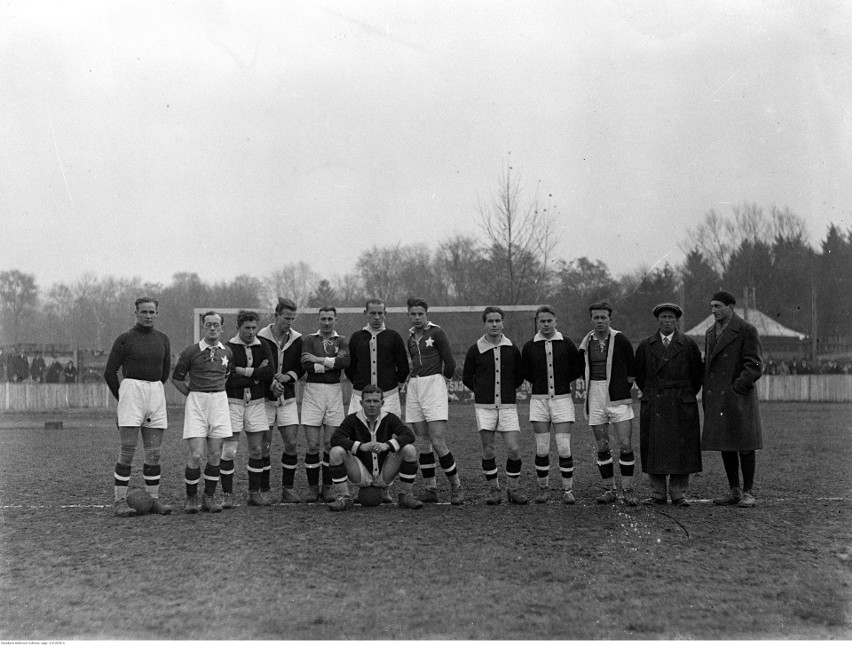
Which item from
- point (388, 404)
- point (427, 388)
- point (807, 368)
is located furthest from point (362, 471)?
point (807, 368)

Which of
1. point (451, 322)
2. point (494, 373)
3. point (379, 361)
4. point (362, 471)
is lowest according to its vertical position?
point (362, 471)

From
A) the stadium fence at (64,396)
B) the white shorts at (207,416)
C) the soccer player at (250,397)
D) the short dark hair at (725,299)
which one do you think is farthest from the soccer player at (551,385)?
Result: the stadium fence at (64,396)

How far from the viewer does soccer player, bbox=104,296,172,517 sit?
7375 mm

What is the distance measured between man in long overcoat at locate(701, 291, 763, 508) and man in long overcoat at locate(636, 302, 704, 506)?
0.51ft

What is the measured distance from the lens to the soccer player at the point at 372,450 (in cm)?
744

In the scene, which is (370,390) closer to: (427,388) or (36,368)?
(427,388)

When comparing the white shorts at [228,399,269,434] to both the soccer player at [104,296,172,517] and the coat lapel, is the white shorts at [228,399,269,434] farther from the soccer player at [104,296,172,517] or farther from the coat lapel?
the coat lapel

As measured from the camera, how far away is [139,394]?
742 centimetres

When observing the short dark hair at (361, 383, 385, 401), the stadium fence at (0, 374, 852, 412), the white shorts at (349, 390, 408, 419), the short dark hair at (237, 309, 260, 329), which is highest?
the short dark hair at (237, 309, 260, 329)

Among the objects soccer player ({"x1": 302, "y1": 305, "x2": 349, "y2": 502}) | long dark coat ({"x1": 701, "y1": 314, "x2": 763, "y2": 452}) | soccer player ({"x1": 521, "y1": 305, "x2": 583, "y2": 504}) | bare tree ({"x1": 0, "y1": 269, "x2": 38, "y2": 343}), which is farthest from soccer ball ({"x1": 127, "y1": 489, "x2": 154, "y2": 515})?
bare tree ({"x1": 0, "y1": 269, "x2": 38, "y2": 343})

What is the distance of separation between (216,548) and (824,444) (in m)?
11.1

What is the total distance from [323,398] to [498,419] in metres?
1.82

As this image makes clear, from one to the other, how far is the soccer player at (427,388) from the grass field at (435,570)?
616 millimetres

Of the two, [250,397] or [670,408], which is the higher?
[250,397]
